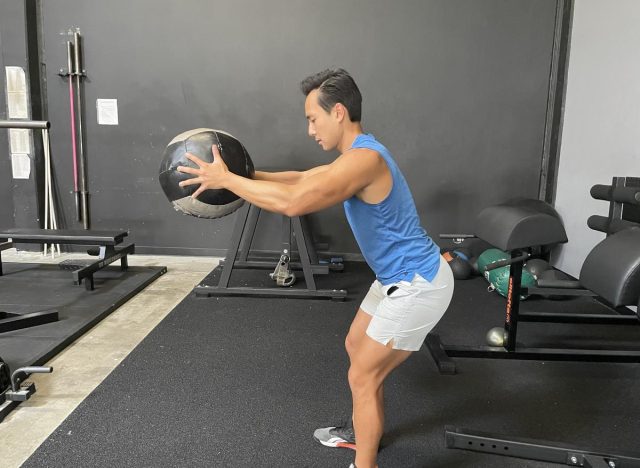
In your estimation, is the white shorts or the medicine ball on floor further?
the medicine ball on floor

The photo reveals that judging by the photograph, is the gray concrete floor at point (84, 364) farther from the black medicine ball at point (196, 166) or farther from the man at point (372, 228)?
the man at point (372, 228)

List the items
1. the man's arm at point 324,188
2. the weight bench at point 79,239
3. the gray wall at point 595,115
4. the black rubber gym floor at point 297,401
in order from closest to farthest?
1. the man's arm at point 324,188
2. the black rubber gym floor at point 297,401
3. the gray wall at point 595,115
4. the weight bench at point 79,239

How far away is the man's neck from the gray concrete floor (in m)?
1.47

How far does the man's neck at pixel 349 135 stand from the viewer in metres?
1.49

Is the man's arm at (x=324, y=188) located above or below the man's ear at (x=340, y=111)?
below

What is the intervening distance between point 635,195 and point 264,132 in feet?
9.79

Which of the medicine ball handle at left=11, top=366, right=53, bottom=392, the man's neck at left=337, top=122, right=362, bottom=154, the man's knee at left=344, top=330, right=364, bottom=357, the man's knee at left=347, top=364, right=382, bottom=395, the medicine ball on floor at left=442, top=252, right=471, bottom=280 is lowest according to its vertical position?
the medicine ball handle at left=11, top=366, right=53, bottom=392

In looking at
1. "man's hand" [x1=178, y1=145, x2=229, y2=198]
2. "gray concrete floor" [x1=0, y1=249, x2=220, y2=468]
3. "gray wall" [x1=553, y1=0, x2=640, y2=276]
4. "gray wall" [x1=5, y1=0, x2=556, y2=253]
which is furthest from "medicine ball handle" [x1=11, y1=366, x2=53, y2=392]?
"gray wall" [x1=553, y1=0, x2=640, y2=276]

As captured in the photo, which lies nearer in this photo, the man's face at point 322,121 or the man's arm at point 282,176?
the man's face at point 322,121

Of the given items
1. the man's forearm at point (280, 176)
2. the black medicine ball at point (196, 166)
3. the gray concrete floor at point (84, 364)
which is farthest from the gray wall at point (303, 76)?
the black medicine ball at point (196, 166)

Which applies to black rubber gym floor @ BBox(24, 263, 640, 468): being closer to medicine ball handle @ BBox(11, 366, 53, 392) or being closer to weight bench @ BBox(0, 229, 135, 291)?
medicine ball handle @ BBox(11, 366, 53, 392)

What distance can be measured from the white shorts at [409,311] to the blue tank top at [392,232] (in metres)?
0.03

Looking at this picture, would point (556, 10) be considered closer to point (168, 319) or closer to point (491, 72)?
point (491, 72)

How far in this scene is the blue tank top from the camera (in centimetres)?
142
